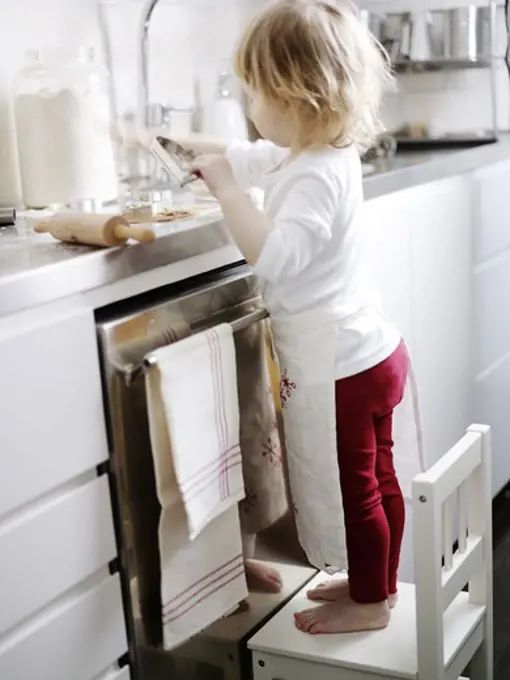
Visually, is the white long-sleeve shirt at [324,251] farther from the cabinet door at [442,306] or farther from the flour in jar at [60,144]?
the cabinet door at [442,306]

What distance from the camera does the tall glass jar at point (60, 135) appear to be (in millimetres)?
1706

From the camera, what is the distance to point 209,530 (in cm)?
143

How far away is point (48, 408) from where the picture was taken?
1200 mm

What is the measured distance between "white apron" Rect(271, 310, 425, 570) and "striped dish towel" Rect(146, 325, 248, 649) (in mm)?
95

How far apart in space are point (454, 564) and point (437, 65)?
5.24 ft

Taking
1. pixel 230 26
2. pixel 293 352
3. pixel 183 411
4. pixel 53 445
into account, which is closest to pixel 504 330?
pixel 230 26

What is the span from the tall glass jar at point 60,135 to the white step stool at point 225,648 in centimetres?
69

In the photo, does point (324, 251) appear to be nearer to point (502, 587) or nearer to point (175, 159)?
point (175, 159)

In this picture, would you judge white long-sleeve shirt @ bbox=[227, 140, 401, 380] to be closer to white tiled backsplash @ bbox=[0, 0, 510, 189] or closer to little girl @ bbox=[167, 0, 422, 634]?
little girl @ bbox=[167, 0, 422, 634]

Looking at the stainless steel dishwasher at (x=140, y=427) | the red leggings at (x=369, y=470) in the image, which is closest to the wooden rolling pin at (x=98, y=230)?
the stainless steel dishwasher at (x=140, y=427)

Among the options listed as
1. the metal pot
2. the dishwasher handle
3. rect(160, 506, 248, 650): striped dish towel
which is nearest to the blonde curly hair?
the dishwasher handle

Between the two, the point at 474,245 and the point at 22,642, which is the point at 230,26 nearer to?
the point at 474,245

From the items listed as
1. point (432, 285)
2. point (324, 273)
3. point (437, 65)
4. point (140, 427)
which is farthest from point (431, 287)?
point (140, 427)

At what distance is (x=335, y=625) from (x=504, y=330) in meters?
1.18
